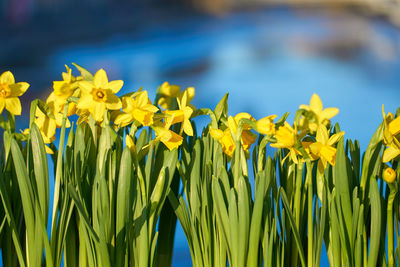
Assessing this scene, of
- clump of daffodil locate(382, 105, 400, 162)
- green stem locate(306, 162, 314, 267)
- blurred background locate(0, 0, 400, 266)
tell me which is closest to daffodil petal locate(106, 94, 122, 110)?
green stem locate(306, 162, 314, 267)

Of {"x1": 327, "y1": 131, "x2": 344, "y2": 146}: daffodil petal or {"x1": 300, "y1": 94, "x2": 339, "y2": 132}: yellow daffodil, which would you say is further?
{"x1": 300, "y1": 94, "x2": 339, "y2": 132}: yellow daffodil

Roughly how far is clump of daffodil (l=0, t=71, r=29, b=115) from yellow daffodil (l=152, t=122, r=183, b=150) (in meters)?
0.26

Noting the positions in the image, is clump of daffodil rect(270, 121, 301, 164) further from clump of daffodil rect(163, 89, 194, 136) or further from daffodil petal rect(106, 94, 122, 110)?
daffodil petal rect(106, 94, 122, 110)

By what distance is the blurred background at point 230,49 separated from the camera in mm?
1520

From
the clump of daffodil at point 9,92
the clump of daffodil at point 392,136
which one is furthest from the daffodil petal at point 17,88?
the clump of daffodil at point 392,136

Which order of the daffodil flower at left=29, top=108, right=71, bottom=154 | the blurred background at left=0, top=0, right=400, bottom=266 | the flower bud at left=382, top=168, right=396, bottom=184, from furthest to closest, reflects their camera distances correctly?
the blurred background at left=0, top=0, right=400, bottom=266 → the daffodil flower at left=29, top=108, right=71, bottom=154 → the flower bud at left=382, top=168, right=396, bottom=184

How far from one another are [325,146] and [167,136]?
27cm

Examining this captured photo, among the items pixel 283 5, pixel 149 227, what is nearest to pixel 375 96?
pixel 283 5

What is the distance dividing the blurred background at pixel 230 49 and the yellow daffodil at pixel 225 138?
2.38ft

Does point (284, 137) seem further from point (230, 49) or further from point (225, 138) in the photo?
point (230, 49)

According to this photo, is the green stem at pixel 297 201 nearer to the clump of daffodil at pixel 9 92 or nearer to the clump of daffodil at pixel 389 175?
the clump of daffodil at pixel 389 175

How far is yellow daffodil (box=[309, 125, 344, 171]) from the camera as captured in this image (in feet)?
2.48

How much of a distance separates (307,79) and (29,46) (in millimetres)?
956

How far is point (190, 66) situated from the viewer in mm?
1559
